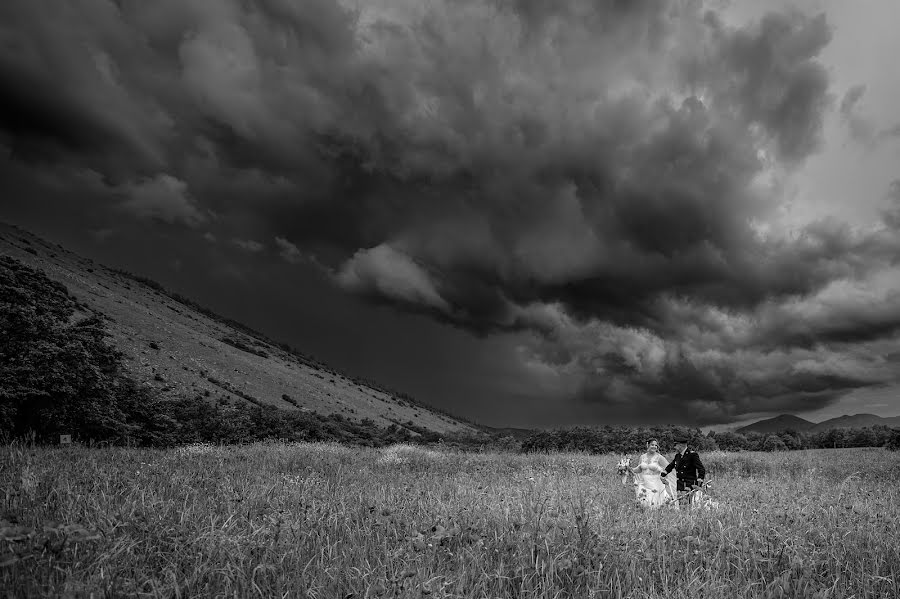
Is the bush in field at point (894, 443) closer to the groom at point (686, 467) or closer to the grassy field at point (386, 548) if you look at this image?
the groom at point (686, 467)

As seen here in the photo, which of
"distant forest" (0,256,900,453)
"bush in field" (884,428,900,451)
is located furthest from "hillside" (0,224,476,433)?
"bush in field" (884,428,900,451)

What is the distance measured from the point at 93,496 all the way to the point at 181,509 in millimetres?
1062

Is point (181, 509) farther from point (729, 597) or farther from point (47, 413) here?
point (47, 413)

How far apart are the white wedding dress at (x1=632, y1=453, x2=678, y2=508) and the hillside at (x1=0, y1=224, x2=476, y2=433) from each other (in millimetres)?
38739

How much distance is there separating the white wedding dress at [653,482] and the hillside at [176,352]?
127ft

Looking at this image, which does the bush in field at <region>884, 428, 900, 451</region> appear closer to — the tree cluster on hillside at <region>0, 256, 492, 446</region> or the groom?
the groom

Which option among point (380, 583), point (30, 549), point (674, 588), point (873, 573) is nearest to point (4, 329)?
point (30, 549)

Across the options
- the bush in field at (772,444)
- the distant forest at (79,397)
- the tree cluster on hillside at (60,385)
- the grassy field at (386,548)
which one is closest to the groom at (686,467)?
the grassy field at (386,548)

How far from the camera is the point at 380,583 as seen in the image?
11.2 feet

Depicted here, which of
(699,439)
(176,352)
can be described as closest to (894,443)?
(699,439)

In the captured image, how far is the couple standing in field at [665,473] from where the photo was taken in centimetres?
1223

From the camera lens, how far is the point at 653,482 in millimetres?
12570

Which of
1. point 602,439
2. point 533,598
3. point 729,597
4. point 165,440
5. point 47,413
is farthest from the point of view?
point 602,439

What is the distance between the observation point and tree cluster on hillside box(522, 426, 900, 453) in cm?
3850
